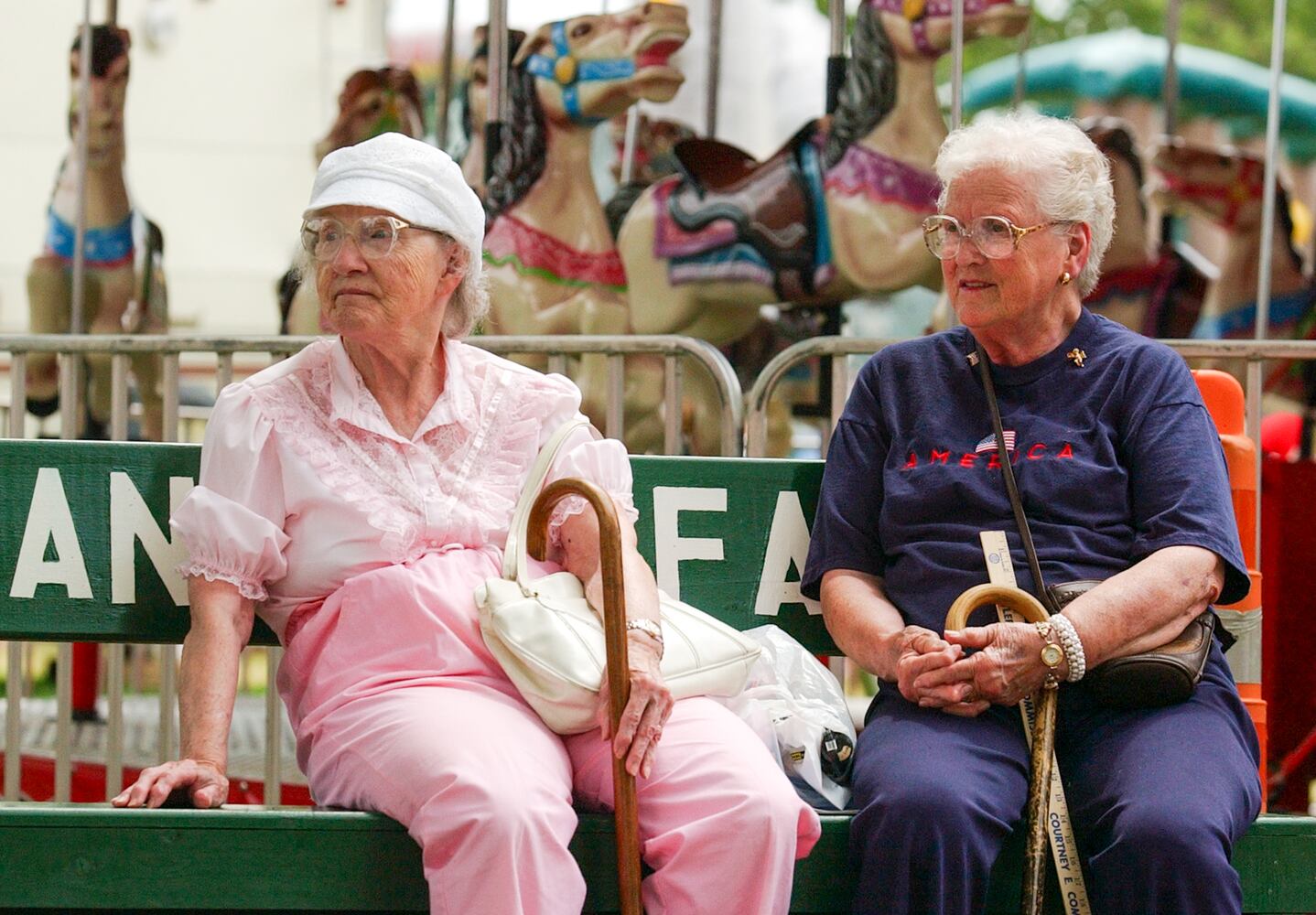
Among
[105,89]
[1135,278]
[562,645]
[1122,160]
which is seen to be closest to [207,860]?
[562,645]

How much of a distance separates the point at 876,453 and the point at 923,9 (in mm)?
3380

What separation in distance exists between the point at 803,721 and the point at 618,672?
17.9 inches

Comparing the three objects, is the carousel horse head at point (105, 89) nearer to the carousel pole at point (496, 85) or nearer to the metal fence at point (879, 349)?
the carousel pole at point (496, 85)

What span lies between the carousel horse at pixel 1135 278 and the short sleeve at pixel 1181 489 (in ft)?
14.7

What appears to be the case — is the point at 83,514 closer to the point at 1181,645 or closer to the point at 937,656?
the point at 937,656

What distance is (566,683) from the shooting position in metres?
2.47

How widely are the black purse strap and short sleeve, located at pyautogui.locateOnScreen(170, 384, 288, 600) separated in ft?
3.70

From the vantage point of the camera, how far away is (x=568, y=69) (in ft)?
20.0

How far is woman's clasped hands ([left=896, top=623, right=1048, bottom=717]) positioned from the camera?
2586 millimetres

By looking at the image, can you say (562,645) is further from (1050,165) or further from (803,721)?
(1050,165)

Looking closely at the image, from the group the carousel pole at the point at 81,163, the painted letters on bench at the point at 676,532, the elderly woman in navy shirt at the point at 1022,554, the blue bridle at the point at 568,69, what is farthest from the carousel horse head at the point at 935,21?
the painted letters on bench at the point at 676,532

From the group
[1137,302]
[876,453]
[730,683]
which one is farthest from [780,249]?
[730,683]

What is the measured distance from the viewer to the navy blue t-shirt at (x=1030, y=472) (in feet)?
9.01

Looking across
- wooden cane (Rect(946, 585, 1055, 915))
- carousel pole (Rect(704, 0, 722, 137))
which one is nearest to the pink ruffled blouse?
wooden cane (Rect(946, 585, 1055, 915))
